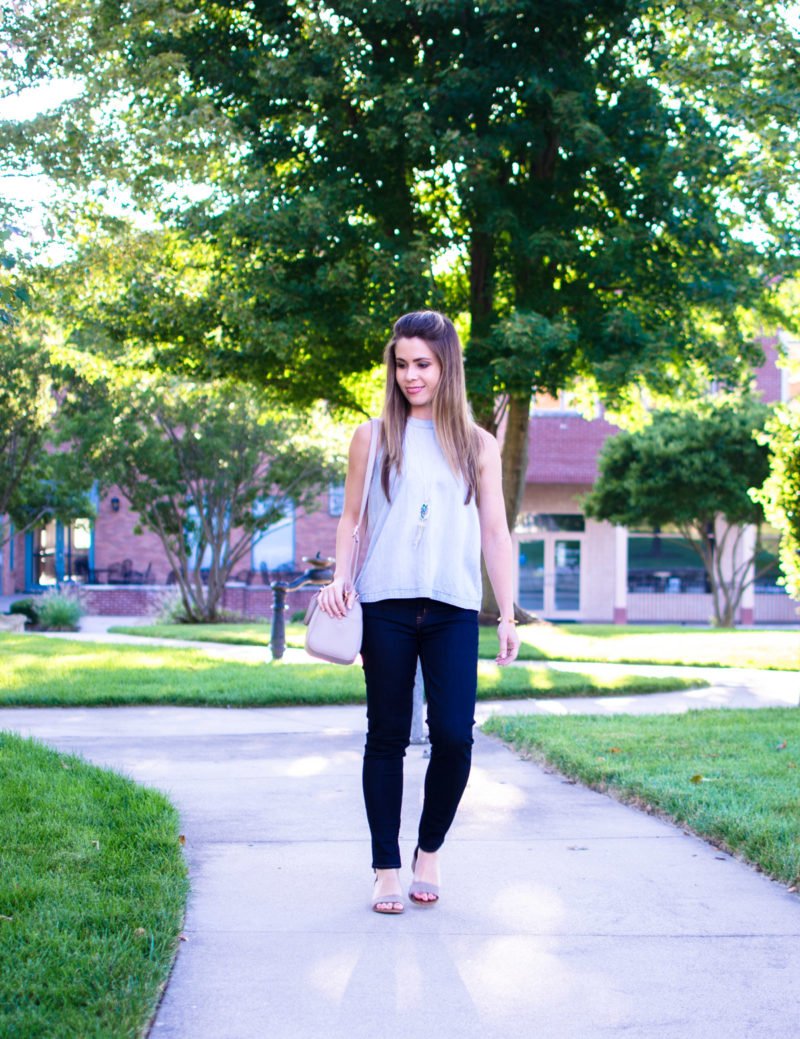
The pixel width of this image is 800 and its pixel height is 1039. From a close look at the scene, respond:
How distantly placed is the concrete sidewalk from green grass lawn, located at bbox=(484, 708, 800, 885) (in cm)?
12

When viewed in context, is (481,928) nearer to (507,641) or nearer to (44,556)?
(507,641)

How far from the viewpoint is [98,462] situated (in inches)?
816

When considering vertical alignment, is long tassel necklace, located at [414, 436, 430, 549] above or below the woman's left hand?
above

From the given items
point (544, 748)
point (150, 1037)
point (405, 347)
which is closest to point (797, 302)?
point (544, 748)

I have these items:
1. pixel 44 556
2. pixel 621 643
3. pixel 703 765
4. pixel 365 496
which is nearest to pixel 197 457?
pixel 621 643

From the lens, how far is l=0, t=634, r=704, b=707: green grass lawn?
9602 millimetres

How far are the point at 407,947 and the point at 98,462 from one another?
17.8 m

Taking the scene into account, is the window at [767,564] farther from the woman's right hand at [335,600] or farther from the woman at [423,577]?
the woman's right hand at [335,600]

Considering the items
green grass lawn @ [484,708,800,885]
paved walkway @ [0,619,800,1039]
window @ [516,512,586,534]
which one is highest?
window @ [516,512,586,534]

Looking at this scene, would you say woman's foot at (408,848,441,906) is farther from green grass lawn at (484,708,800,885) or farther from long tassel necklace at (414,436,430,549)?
green grass lawn at (484,708,800,885)

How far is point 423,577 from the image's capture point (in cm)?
411

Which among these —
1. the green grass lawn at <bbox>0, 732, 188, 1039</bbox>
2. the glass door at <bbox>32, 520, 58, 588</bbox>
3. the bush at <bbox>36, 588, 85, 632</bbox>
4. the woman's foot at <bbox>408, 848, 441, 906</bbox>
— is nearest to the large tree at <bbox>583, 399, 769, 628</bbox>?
the bush at <bbox>36, 588, 85, 632</bbox>

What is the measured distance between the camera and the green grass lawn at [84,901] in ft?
10.1

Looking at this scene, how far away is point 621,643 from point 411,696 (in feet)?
42.4
